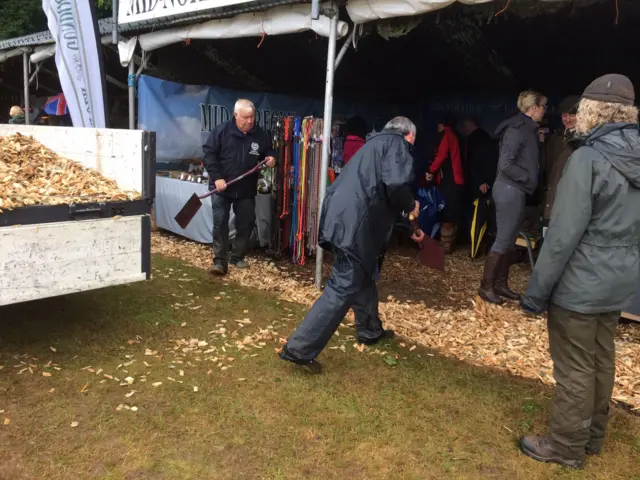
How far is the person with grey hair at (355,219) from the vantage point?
340 cm

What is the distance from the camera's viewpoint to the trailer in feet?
9.96

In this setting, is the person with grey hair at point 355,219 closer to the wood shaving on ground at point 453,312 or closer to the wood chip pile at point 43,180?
the wood shaving on ground at point 453,312

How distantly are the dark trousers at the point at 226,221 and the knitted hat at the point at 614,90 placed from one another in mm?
3980

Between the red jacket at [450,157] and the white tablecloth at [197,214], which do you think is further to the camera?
the red jacket at [450,157]

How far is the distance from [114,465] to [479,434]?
6.27ft

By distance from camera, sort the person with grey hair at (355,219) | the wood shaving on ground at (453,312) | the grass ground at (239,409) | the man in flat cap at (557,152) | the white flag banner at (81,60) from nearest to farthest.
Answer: the grass ground at (239,409) → the person with grey hair at (355,219) → the wood shaving on ground at (453,312) → the man in flat cap at (557,152) → the white flag banner at (81,60)

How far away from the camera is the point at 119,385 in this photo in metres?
3.37

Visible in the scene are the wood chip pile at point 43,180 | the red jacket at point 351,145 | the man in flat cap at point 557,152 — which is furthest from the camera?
the red jacket at point 351,145

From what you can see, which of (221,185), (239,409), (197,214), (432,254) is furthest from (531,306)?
(197,214)

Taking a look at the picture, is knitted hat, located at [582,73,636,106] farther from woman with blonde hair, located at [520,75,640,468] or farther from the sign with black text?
the sign with black text

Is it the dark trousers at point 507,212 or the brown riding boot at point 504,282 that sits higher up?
the dark trousers at point 507,212

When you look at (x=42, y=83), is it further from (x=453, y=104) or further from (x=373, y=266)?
(x=373, y=266)

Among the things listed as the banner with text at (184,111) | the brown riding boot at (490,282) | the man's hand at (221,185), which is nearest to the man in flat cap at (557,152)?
the brown riding boot at (490,282)

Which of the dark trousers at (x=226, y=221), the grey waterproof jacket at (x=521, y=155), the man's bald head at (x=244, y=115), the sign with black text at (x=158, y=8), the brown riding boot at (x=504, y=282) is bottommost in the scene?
the brown riding boot at (x=504, y=282)
